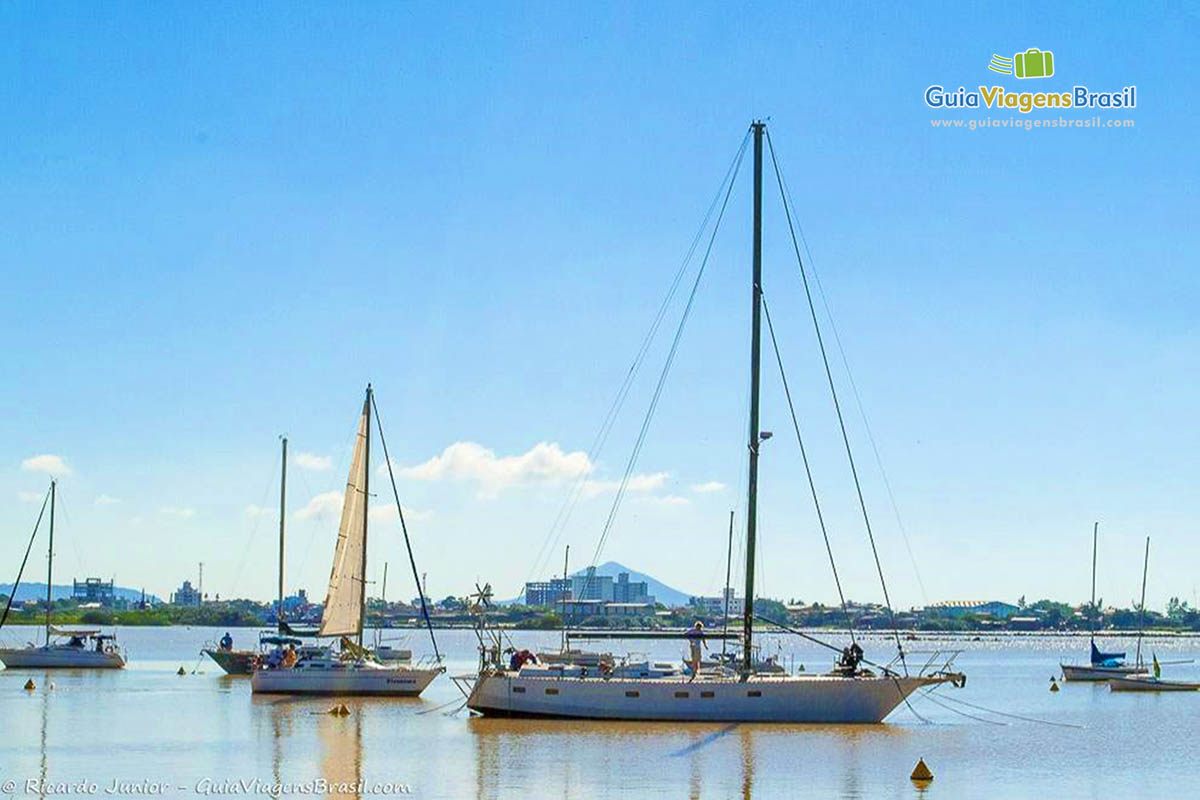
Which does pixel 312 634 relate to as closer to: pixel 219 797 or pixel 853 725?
pixel 853 725

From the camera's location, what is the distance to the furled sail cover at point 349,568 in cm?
7075

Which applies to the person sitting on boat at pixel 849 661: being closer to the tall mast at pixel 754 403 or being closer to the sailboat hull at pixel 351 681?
the tall mast at pixel 754 403

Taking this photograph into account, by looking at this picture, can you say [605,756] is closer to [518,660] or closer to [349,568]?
[518,660]

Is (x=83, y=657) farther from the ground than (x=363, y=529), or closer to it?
closer to it

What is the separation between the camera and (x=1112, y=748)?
5231 cm

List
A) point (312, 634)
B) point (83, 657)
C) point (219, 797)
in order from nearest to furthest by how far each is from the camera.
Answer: point (219, 797) → point (312, 634) → point (83, 657)

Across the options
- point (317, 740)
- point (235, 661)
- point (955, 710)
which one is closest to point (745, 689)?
point (317, 740)

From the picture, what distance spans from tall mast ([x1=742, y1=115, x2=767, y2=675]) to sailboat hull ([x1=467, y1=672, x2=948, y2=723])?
1251 mm

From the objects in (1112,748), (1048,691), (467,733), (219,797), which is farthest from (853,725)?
(1048,691)

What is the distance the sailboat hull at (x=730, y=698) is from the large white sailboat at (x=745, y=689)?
1.3 inches

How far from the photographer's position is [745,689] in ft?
170

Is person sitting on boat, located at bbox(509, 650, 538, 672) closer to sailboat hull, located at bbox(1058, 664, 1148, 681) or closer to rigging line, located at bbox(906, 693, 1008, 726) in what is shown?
rigging line, located at bbox(906, 693, 1008, 726)

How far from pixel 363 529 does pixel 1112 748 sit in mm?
34470

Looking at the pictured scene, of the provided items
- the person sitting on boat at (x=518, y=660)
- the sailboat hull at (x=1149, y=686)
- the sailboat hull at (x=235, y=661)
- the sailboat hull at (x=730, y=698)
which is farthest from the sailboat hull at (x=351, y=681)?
the sailboat hull at (x=1149, y=686)
